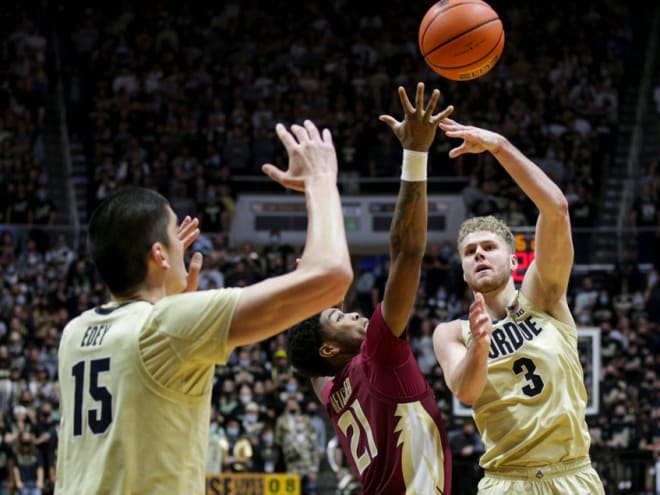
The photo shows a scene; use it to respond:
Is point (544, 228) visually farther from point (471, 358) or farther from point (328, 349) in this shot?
point (328, 349)

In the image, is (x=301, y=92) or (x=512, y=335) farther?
(x=301, y=92)

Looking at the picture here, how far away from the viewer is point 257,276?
17.3 meters

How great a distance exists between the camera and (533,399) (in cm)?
518

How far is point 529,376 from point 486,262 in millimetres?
646

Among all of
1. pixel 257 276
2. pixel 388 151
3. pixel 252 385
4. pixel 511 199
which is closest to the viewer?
pixel 252 385

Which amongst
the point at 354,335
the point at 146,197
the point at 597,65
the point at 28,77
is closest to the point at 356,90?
the point at 597,65

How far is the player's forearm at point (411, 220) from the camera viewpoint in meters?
3.97

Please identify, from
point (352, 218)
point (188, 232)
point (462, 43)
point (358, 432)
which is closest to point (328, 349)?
point (358, 432)

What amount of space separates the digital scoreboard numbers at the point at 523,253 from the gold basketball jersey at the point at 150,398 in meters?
8.35

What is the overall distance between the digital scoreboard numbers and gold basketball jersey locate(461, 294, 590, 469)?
5780 mm

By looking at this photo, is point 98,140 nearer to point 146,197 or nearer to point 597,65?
point 597,65

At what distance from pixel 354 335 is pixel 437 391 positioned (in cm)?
1028

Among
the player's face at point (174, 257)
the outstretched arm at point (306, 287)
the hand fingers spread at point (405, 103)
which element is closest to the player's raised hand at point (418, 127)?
the hand fingers spread at point (405, 103)

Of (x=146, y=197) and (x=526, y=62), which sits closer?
(x=146, y=197)
